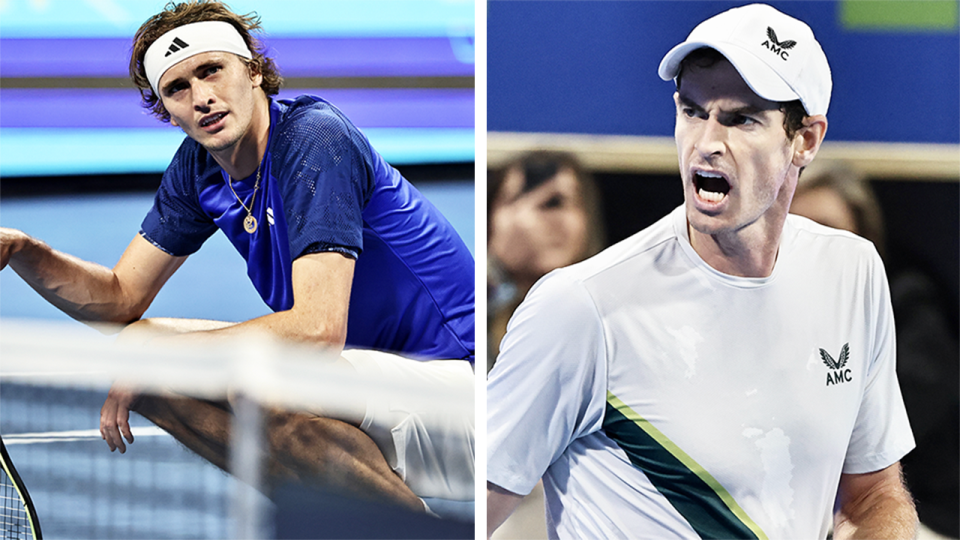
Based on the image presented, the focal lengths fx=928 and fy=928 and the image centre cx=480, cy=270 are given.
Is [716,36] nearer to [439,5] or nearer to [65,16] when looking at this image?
[439,5]

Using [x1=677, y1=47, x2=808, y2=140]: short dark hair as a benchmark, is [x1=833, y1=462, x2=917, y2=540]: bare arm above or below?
below

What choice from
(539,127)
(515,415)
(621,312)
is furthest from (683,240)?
(515,415)

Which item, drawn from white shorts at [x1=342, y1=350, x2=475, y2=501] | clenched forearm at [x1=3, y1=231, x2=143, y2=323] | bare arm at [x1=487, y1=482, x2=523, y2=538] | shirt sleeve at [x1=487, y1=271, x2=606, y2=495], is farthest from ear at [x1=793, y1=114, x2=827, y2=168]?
clenched forearm at [x1=3, y1=231, x2=143, y2=323]

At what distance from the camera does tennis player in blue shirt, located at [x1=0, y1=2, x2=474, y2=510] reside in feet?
8.38

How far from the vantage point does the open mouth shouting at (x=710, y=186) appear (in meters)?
2.60

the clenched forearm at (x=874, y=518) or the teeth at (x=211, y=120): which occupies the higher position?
the teeth at (x=211, y=120)

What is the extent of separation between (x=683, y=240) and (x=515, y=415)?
0.68 m

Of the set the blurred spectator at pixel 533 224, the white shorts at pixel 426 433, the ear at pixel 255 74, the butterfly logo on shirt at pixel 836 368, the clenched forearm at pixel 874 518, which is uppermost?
the ear at pixel 255 74

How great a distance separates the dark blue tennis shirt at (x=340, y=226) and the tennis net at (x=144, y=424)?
6.4 inches

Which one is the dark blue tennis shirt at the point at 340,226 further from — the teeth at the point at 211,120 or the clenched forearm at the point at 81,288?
the clenched forearm at the point at 81,288

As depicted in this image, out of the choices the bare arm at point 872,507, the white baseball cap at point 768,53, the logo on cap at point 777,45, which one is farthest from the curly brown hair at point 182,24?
the bare arm at point 872,507

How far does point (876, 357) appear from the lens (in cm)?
268

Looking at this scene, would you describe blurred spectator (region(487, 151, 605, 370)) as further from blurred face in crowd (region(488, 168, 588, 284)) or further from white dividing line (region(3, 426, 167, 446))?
white dividing line (region(3, 426, 167, 446))

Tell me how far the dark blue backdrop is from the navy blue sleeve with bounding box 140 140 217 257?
2.81 ft
